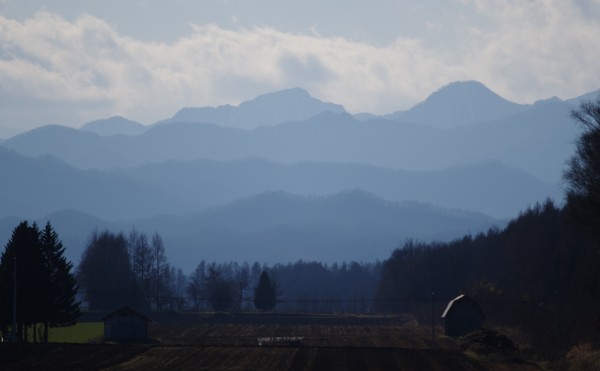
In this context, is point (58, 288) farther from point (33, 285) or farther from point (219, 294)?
point (219, 294)

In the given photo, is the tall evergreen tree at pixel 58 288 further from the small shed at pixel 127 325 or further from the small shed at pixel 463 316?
the small shed at pixel 463 316

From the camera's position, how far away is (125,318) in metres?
72.2

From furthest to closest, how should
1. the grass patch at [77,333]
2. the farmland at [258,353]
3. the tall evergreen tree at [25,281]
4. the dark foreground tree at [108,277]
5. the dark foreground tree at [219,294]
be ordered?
the dark foreground tree at [219,294] → the dark foreground tree at [108,277] → the grass patch at [77,333] → the tall evergreen tree at [25,281] → the farmland at [258,353]

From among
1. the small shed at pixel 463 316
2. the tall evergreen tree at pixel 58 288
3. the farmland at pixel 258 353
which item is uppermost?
the tall evergreen tree at pixel 58 288

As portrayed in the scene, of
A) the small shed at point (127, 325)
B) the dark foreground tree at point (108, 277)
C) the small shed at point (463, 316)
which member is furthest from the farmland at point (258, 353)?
Result: the dark foreground tree at point (108, 277)

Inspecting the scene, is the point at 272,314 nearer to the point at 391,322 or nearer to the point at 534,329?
the point at 391,322

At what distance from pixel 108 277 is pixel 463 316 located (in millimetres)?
49473

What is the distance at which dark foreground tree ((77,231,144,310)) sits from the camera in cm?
10588

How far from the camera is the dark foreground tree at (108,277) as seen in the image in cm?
10588

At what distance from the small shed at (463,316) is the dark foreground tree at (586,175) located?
907 inches

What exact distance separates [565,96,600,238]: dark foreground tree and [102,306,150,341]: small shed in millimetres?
33921

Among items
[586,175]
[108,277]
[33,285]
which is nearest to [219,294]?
[108,277]

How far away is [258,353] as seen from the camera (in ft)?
173

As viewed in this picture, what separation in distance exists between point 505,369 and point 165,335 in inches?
1426
